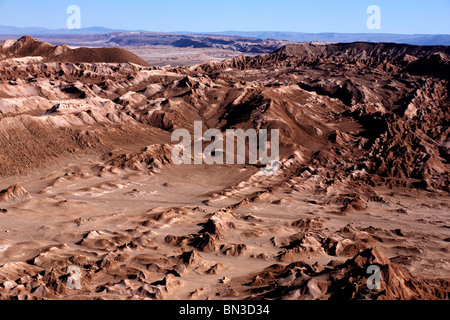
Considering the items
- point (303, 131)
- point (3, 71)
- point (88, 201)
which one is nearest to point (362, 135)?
point (303, 131)

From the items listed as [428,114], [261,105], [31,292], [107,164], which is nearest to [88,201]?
[107,164]

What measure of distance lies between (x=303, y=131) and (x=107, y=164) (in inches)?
1446

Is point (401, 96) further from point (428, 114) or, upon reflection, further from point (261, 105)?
point (261, 105)

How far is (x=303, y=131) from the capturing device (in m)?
86.5

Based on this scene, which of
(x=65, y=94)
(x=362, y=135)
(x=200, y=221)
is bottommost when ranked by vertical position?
Answer: (x=200, y=221)

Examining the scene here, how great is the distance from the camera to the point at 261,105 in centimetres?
9100

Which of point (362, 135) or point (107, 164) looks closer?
point (107, 164)

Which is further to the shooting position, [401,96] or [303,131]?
[401,96]
